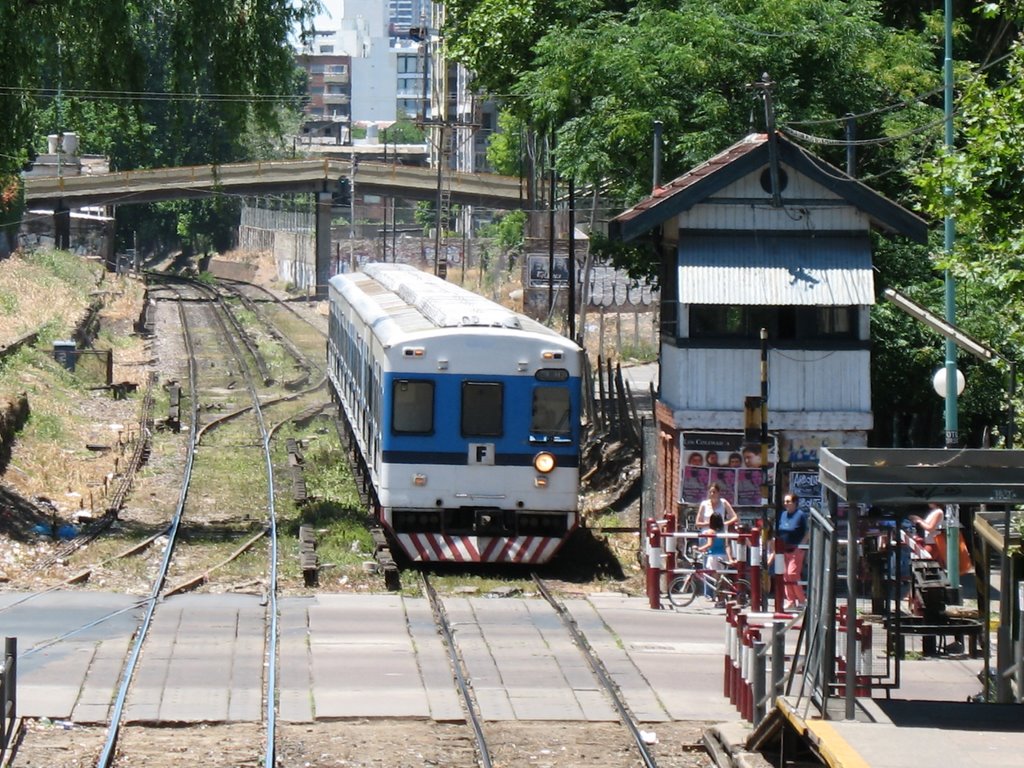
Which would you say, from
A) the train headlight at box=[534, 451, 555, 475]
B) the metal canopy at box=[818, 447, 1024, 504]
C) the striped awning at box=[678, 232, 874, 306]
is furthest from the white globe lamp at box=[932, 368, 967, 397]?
the metal canopy at box=[818, 447, 1024, 504]

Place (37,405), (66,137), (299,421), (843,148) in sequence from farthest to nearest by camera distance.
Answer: (66,137)
(299,421)
(37,405)
(843,148)

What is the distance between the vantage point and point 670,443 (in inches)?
758

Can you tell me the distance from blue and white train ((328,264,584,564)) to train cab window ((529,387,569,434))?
0.01 metres

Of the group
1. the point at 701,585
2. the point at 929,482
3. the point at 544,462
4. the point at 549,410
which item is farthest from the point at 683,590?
the point at 929,482

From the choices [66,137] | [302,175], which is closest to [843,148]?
[302,175]

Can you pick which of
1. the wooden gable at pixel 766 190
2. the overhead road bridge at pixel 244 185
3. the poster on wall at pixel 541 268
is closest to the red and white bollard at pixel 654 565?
the wooden gable at pixel 766 190

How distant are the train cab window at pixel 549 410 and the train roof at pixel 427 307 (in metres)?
0.61

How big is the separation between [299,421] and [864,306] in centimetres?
1630

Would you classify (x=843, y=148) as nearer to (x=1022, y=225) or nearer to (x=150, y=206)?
(x=1022, y=225)

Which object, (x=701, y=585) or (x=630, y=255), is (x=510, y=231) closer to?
(x=630, y=255)

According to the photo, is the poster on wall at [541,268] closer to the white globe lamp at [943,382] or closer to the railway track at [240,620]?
the railway track at [240,620]

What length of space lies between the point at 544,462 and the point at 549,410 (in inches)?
23.7

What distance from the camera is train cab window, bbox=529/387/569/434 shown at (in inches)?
742

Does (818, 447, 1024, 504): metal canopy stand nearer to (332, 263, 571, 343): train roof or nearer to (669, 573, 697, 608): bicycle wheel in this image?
(669, 573, 697, 608): bicycle wheel
